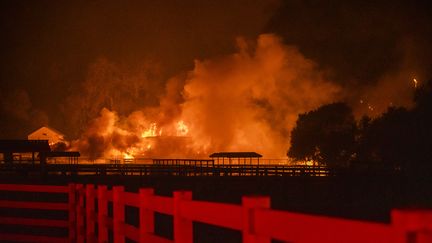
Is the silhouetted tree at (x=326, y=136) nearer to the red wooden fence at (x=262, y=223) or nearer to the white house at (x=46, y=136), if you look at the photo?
the white house at (x=46, y=136)

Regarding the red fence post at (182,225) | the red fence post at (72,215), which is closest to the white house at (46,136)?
the red fence post at (72,215)

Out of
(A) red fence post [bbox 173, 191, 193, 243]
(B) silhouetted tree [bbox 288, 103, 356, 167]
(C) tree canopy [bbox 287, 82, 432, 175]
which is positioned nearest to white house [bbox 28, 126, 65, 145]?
(B) silhouetted tree [bbox 288, 103, 356, 167]

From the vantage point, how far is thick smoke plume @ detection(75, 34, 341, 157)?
13275 cm

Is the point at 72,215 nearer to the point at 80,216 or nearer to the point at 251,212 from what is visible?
the point at 80,216

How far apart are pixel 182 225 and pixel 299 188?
3867 cm

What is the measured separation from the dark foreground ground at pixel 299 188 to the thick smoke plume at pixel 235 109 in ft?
270

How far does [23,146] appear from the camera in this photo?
238 ft

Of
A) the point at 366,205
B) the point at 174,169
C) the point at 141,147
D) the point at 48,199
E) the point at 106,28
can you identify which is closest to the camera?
the point at 48,199

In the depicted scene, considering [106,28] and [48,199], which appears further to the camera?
[106,28]

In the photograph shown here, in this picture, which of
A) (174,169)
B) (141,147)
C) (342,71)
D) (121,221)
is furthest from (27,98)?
(121,221)

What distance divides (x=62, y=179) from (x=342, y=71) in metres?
100

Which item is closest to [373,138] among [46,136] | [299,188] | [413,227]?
[299,188]

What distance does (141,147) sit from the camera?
5202 inches

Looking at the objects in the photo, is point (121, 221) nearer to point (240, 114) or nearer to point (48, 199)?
point (48, 199)
